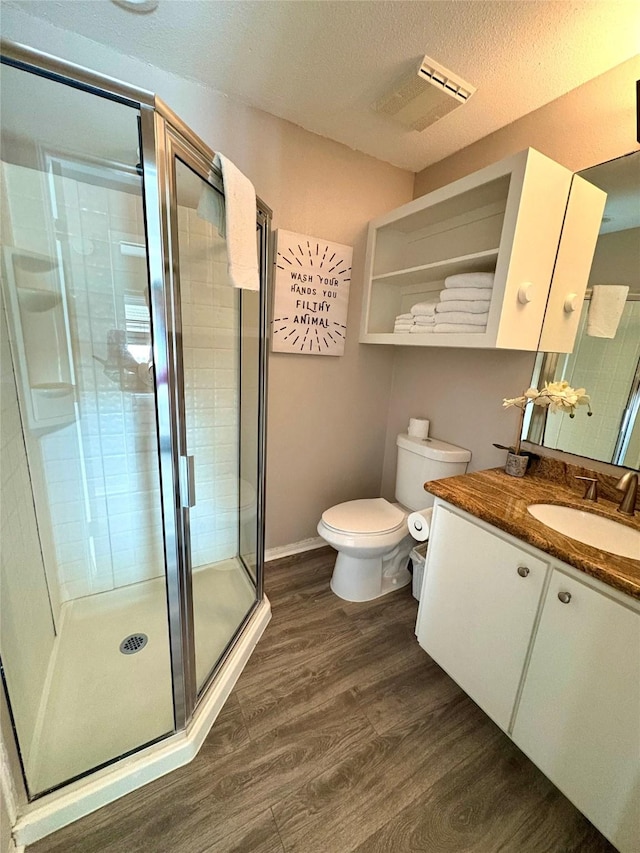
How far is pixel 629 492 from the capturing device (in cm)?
115

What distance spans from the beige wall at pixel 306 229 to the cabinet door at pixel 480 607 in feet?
3.15

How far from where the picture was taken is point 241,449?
6.02ft

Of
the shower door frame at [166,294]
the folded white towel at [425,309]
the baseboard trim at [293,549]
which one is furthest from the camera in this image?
the baseboard trim at [293,549]

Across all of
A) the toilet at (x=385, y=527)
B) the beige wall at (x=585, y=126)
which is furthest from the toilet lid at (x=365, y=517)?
the beige wall at (x=585, y=126)

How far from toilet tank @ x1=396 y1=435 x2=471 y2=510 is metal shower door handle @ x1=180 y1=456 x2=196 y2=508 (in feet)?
4.02

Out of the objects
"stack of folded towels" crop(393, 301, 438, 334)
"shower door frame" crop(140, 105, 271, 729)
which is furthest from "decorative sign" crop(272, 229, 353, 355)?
"shower door frame" crop(140, 105, 271, 729)

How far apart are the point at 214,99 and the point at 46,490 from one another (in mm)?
1789

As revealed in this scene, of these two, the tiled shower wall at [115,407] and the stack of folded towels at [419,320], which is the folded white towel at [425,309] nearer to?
the stack of folded towels at [419,320]

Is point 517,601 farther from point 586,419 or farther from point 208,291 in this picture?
point 208,291

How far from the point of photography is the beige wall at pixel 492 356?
4.04ft

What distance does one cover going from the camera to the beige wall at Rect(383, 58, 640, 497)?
123cm

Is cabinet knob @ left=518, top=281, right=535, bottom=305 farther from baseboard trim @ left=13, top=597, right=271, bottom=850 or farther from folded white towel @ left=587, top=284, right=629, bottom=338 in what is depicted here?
baseboard trim @ left=13, top=597, right=271, bottom=850

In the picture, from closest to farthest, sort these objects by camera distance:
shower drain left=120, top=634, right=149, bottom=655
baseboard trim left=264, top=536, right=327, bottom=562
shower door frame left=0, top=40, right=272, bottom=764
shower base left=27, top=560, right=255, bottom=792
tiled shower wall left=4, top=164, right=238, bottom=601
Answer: shower door frame left=0, top=40, right=272, bottom=764 → shower base left=27, top=560, right=255, bottom=792 → tiled shower wall left=4, top=164, right=238, bottom=601 → shower drain left=120, top=634, right=149, bottom=655 → baseboard trim left=264, top=536, right=327, bottom=562

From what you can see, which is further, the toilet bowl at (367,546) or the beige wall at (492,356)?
the toilet bowl at (367,546)
